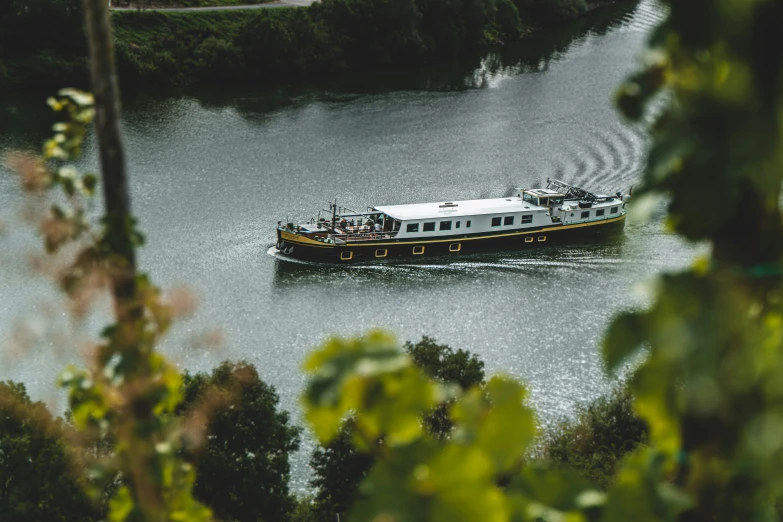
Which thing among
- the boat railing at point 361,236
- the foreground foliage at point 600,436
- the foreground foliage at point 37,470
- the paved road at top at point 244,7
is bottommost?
the boat railing at point 361,236

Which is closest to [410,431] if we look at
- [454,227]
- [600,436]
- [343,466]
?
[343,466]

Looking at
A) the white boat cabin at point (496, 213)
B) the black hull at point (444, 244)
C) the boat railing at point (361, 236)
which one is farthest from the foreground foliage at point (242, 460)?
the white boat cabin at point (496, 213)

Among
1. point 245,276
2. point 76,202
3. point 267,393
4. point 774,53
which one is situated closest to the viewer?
point 774,53

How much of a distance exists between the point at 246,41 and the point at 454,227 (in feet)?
76.2

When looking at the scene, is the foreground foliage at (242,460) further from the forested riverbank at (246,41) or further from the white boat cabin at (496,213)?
the forested riverbank at (246,41)

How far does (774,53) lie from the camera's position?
1.96m

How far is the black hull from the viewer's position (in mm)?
34625

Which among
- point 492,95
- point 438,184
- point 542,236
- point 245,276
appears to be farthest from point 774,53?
point 492,95

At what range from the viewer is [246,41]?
54219 millimetres

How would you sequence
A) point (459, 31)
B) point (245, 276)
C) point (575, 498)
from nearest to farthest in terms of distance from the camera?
point (575, 498) → point (245, 276) → point (459, 31)

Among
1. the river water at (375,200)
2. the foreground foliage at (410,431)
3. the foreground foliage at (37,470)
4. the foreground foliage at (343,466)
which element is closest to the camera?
the foreground foliage at (410,431)

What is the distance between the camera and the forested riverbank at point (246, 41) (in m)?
49.3

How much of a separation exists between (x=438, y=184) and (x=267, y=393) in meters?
23.6

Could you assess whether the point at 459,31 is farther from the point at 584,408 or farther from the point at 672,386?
the point at 672,386
